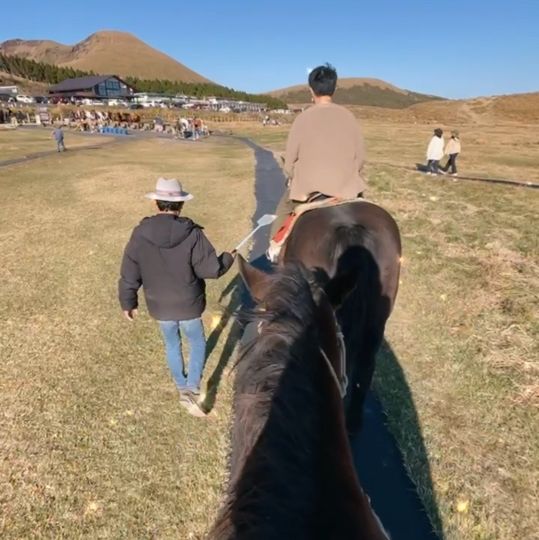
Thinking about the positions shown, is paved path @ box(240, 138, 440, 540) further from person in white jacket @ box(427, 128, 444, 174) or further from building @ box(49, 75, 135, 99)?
building @ box(49, 75, 135, 99)

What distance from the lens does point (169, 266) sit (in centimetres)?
396

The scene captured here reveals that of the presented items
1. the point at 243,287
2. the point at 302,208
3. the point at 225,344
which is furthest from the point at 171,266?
the point at 243,287

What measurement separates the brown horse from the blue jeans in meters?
1.23

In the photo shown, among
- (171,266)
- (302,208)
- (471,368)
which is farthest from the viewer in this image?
(471,368)

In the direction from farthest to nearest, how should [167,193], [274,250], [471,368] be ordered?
[471,368]
[274,250]
[167,193]

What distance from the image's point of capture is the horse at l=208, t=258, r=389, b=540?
106 cm

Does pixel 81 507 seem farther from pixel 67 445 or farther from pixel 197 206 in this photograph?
pixel 197 206

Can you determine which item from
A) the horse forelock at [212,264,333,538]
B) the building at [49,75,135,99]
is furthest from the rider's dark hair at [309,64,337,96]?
the building at [49,75,135,99]

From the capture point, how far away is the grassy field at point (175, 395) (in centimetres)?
361

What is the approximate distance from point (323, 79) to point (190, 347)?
3.14m

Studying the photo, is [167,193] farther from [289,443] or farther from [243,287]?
[243,287]

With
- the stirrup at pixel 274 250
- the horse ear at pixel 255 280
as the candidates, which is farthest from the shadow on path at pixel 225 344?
the horse ear at pixel 255 280

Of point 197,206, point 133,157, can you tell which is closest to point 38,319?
point 197,206

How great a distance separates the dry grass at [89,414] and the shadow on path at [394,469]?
54.5 inches
